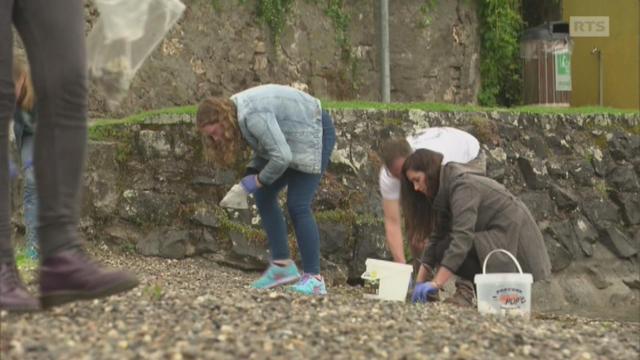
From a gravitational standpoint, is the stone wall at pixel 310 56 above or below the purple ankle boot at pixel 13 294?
above

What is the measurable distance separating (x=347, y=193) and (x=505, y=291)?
11.9 feet

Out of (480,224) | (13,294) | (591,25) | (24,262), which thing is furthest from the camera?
(591,25)

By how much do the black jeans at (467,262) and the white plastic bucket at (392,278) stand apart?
326 mm

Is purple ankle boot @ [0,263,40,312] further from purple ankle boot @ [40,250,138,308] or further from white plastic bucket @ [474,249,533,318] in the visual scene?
white plastic bucket @ [474,249,533,318]

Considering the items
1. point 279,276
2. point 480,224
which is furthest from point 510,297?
point 279,276

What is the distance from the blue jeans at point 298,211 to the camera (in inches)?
244

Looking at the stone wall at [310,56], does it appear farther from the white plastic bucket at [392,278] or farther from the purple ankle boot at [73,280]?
the purple ankle boot at [73,280]

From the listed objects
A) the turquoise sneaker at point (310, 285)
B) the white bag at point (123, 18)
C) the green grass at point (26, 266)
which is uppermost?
the white bag at point (123, 18)

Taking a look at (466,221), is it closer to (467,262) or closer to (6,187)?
(467,262)

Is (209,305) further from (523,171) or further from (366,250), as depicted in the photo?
(523,171)

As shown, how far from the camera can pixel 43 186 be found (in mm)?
3311

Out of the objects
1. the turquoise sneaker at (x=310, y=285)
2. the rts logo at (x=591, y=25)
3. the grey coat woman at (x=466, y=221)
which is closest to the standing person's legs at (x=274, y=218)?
the turquoise sneaker at (x=310, y=285)

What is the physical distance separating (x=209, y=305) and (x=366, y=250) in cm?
499

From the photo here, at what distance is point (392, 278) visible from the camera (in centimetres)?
564
